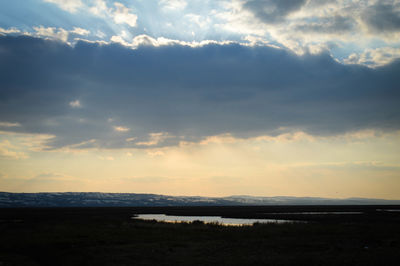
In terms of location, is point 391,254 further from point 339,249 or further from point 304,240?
point 304,240

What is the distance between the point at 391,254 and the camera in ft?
79.8

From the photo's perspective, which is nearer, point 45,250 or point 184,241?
point 45,250

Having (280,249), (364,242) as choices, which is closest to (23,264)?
(280,249)

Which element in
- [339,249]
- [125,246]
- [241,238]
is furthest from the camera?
[241,238]

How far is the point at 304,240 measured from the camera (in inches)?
1297

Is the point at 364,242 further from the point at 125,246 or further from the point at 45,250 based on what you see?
the point at 45,250

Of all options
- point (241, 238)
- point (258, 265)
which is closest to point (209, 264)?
point (258, 265)

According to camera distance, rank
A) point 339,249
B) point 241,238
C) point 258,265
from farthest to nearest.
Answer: point 241,238 → point 339,249 → point 258,265

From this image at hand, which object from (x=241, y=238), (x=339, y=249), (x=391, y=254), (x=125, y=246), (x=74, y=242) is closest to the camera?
(x=391, y=254)

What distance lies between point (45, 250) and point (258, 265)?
1845 cm

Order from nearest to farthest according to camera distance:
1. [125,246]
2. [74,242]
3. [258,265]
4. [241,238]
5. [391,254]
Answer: [258,265], [391,254], [125,246], [74,242], [241,238]

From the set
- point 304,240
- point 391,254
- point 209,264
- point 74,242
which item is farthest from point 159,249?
point 391,254

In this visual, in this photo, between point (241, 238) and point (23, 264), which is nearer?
point (23, 264)

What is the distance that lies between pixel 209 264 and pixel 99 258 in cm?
844
